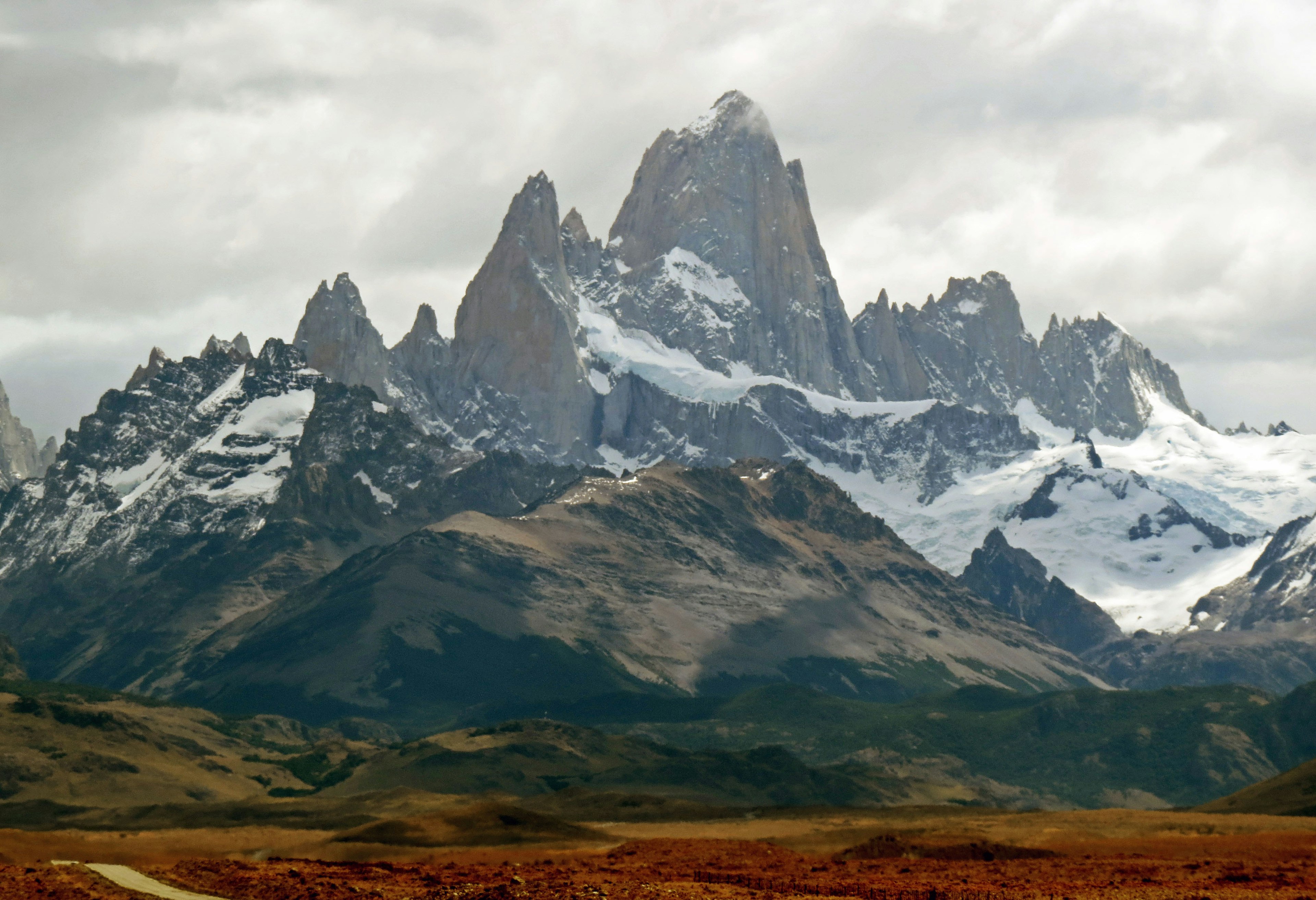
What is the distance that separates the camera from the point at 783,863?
124 metres

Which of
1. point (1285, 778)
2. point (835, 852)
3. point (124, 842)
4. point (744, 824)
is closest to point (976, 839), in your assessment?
point (835, 852)

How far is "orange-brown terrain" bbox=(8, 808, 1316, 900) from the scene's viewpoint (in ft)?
313

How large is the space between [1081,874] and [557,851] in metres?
47.0

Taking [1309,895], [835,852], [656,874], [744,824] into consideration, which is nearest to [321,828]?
[744,824]

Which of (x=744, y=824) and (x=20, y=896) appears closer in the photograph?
(x=20, y=896)

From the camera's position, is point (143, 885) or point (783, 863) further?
point (783, 863)

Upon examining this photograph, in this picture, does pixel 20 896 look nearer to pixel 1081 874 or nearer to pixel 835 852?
pixel 1081 874

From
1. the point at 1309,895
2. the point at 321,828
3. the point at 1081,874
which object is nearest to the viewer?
the point at 1309,895

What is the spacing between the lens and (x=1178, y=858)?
121m

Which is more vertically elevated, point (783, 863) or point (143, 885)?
point (783, 863)

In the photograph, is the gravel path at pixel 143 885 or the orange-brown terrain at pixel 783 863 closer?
the gravel path at pixel 143 885

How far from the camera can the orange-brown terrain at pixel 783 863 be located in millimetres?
95375

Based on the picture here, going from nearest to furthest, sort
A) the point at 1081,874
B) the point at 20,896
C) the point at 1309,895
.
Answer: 1. the point at 20,896
2. the point at 1309,895
3. the point at 1081,874

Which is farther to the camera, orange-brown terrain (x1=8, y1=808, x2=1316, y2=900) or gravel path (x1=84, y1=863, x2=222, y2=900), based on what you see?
orange-brown terrain (x1=8, y1=808, x2=1316, y2=900)
